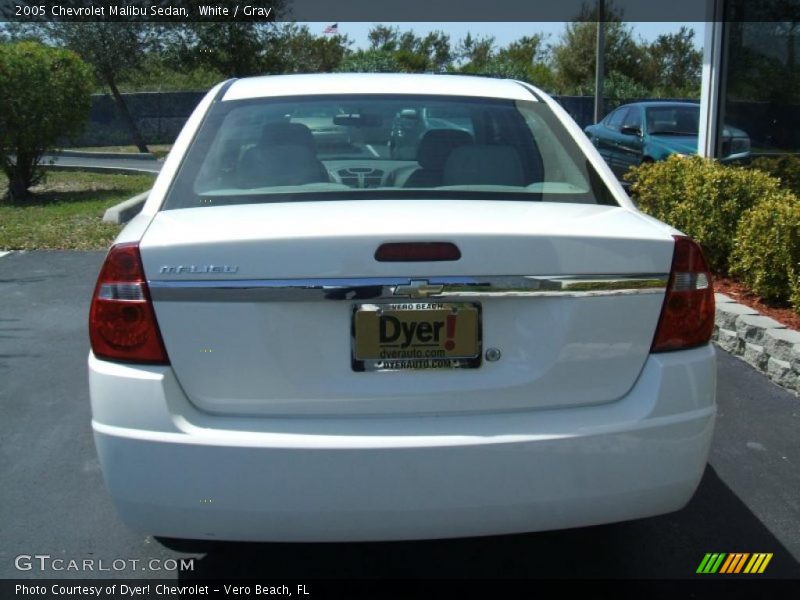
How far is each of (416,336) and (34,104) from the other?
39.2ft

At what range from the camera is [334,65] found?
1774 inches

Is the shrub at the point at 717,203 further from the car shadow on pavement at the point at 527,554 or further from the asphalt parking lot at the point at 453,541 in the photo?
the car shadow on pavement at the point at 527,554

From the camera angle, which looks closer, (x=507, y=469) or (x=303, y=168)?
(x=507, y=469)

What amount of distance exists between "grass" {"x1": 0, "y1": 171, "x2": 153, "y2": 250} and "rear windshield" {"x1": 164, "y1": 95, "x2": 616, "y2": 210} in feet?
21.1

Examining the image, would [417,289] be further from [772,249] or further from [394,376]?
[772,249]

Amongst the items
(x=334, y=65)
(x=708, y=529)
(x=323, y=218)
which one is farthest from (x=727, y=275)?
(x=334, y=65)

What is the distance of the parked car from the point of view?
1180cm

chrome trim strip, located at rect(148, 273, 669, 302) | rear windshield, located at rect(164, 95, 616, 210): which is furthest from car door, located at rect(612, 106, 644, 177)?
chrome trim strip, located at rect(148, 273, 669, 302)

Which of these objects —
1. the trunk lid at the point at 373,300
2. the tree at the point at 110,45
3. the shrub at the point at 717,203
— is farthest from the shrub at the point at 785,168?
the tree at the point at 110,45

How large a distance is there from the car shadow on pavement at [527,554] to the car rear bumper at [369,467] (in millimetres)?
756

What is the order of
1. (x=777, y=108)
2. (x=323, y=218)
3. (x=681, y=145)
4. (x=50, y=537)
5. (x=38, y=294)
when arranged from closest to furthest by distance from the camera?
1. (x=323, y=218)
2. (x=50, y=537)
3. (x=38, y=294)
4. (x=777, y=108)
5. (x=681, y=145)

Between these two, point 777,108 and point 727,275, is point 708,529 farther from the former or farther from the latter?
point 777,108

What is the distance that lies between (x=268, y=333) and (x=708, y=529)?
6.66ft

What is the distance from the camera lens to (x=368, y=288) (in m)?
2.46
